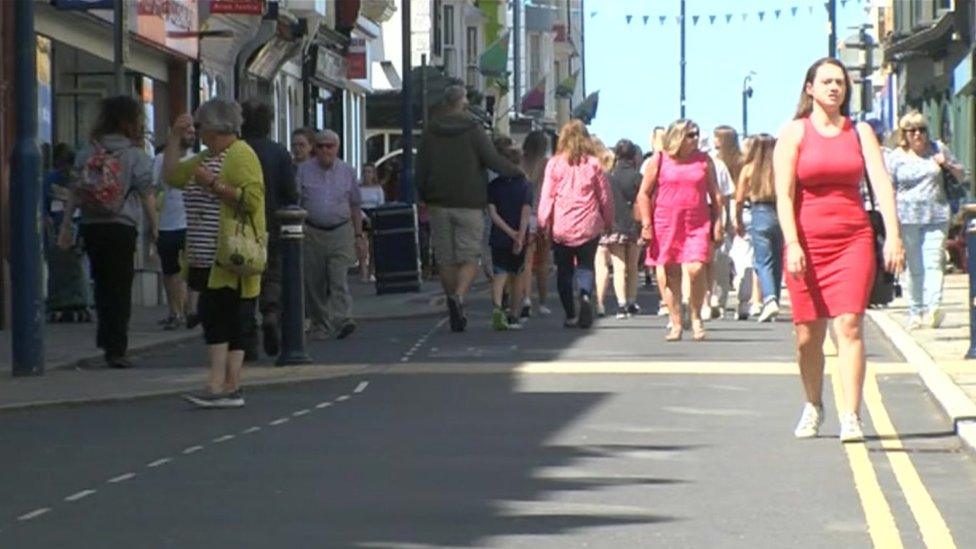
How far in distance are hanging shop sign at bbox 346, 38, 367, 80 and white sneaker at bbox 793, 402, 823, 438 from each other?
4093 centimetres

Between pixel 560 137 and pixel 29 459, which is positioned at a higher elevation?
pixel 560 137

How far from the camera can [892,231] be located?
12969 mm

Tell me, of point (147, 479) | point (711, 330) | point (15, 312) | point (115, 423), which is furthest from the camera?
point (711, 330)

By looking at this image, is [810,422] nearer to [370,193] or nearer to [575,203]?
[575,203]

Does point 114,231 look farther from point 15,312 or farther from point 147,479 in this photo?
point 147,479

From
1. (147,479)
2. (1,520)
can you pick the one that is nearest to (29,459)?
(147,479)

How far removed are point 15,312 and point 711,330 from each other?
24.6ft

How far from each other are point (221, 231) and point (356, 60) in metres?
39.2

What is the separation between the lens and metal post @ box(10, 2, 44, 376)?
698 inches

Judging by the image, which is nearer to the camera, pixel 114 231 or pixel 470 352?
pixel 114 231

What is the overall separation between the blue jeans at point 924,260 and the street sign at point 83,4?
762 cm

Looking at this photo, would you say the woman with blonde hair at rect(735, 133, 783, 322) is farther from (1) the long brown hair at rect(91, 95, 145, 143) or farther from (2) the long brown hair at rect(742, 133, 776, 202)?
(1) the long brown hair at rect(91, 95, 145, 143)

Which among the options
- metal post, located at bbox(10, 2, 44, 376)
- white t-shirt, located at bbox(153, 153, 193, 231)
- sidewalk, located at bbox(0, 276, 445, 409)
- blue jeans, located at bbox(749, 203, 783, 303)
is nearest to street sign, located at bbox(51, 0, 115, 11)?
white t-shirt, located at bbox(153, 153, 193, 231)

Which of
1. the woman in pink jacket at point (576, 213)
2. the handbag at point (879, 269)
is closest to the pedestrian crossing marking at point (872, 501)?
the handbag at point (879, 269)
